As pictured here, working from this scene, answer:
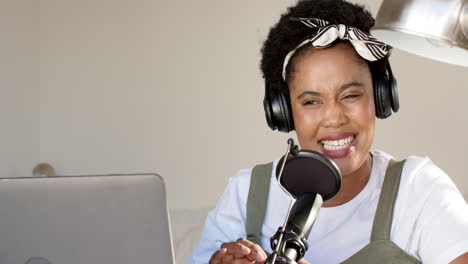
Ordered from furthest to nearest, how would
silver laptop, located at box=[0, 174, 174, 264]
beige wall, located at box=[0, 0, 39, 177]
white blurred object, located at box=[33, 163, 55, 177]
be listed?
white blurred object, located at box=[33, 163, 55, 177]
beige wall, located at box=[0, 0, 39, 177]
silver laptop, located at box=[0, 174, 174, 264]

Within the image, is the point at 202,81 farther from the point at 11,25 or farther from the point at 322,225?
the point at 322,225

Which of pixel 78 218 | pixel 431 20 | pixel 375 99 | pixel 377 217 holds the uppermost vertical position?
pixel 431 20

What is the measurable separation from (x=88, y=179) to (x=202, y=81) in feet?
8.02

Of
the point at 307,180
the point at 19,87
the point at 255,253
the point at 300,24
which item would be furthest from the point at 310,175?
the point at 19,87

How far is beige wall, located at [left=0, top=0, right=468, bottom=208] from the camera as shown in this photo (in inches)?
139

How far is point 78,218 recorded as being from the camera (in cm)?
111

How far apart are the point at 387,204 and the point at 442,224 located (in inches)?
7.0

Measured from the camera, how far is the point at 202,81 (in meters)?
3.53

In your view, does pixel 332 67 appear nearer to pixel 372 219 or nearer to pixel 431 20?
pixel 372 219

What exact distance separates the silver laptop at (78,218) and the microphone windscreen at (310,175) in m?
0.21

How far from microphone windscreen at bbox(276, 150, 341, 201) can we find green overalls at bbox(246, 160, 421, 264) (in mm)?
461

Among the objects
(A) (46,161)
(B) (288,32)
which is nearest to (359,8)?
(B) (288,32)

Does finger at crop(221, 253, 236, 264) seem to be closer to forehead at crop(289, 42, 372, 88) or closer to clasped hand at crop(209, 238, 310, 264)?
clasped hand at crop(209, 238, 310, 264)

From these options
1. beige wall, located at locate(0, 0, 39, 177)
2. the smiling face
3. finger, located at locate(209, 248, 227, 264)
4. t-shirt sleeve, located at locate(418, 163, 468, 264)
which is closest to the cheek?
the smiling face
